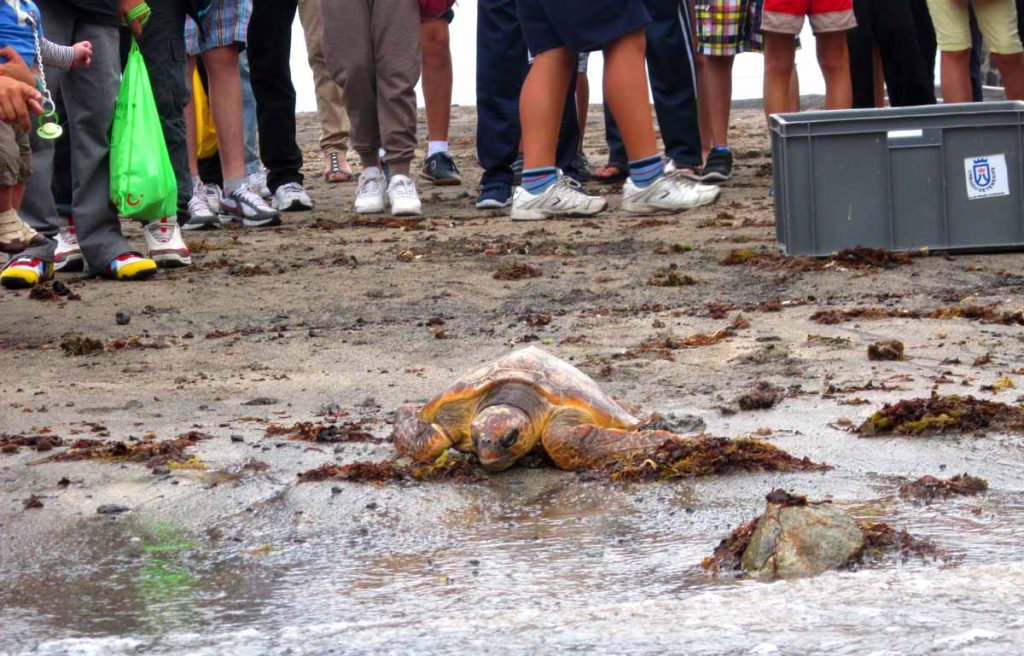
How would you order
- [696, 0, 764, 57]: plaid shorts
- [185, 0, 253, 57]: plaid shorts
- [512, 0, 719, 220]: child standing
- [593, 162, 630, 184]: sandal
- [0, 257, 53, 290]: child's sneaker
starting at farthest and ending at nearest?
[593, 162, 630, 184]: sandal → [696, 0, 764, 57]: plaid shorts → [185, 0, 253, 57]: plaid shorts → [512, 0, 719, 220]: child standing → [0, 257, 53, 290]: child's sneaker

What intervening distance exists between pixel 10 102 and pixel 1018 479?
3.04 meters

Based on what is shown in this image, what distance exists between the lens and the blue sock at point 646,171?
6887mm

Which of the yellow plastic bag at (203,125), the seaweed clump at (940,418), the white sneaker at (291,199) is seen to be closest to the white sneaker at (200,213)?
the yellow plastic bag at (203,125)

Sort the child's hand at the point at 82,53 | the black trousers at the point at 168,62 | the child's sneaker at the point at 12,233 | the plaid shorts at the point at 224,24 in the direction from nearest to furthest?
the child's sneaker at the point at 12,233 < the child's hand at the point at 82,53 < the black trousers at the point at 168,62 < the plaid shorts at the point at 224,24

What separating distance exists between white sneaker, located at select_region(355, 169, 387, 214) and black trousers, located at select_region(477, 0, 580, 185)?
518 millimetres

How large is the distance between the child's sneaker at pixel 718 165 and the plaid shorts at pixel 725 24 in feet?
1.68

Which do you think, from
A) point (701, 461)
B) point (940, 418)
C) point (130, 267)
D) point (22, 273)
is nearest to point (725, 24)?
point (130, 267)

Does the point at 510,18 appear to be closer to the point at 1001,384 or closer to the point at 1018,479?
the point at 1001,384

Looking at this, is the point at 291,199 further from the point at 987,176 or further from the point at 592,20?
the point at 987,176

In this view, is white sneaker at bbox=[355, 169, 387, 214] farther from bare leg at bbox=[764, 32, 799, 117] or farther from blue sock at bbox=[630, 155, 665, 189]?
bare leg at bbox=[764, 32, 799, 117]

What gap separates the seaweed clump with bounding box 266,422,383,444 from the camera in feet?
11.7

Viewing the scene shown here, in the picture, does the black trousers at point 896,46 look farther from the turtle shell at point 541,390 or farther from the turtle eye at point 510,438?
the turtle eye at point 510,438

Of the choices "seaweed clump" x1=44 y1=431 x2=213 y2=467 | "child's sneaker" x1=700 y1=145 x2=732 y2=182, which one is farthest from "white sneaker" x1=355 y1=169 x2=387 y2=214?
"seaweed clump" x1=44 y1=431 x2=213 y2=467

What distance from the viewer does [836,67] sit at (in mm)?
7055
